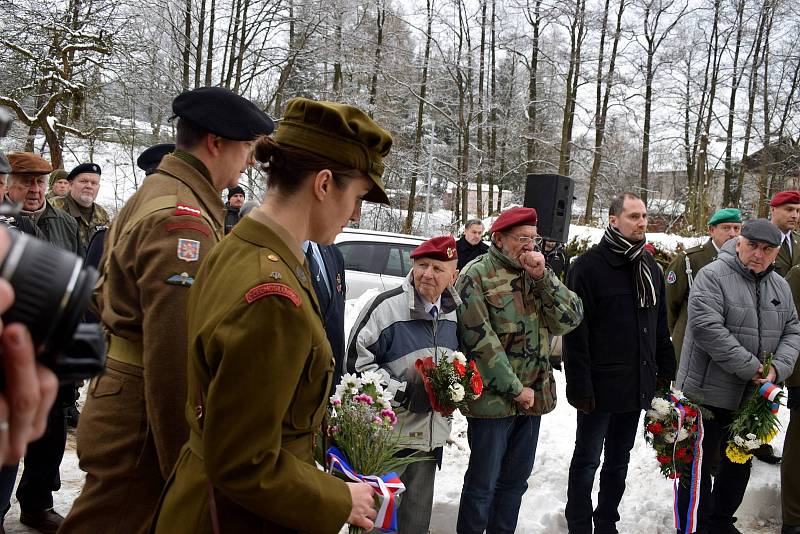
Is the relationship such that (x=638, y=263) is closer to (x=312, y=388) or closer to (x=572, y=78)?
(x=312, y=388)

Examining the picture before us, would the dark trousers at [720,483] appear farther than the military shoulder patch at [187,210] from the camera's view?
Yes

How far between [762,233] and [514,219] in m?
1.77

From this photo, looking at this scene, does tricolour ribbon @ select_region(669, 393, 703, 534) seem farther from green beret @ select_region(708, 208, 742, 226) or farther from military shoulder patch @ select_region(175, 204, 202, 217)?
military shoulder patch @ select_region(175, 204, 202, 217)

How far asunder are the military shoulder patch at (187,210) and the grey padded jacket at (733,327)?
144 inches

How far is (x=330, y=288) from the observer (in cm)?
335

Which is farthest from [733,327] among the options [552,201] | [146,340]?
[552,201]

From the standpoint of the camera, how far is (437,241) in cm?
392

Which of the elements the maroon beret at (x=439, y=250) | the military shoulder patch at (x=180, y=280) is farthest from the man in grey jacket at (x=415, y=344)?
the military shoulder patch at (x=180, y=280)

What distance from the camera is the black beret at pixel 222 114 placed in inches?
97.3

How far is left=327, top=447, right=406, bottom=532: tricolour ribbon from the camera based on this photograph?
2129 millimetres

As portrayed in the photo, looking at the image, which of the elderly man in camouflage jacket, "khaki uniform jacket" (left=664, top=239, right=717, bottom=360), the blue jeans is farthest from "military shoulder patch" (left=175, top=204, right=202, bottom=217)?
"khaki uniform jacket" (left=664, top=239, right=717, bottom=360)

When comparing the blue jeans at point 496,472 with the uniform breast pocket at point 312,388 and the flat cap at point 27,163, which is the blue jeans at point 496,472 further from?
the flat cap at point 27,163

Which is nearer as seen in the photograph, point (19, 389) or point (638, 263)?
point (19, 389)

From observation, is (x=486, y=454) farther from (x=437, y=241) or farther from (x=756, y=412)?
(x=756, y=412)
